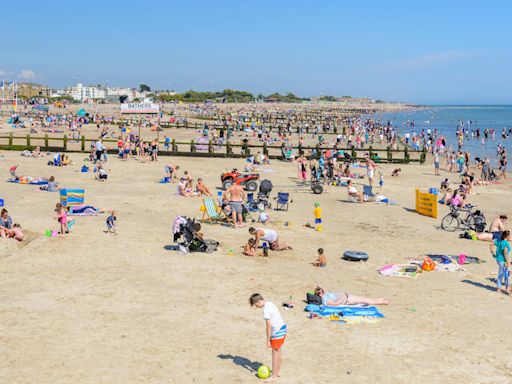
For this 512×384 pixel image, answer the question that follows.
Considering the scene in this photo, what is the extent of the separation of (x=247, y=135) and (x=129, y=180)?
32556 mm

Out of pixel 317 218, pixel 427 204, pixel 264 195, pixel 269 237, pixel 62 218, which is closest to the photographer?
pixel 269 237

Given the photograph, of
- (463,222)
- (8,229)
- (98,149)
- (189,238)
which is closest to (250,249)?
(189,238)

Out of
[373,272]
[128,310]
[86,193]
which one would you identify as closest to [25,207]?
[86,193]

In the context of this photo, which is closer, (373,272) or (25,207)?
(373,272)

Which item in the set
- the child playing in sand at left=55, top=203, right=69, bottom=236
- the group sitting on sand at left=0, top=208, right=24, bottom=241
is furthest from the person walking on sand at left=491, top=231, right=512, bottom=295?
the group sitting on sand at left=0, top=208, right=24, bottom=241

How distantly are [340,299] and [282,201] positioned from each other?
30.9 ft

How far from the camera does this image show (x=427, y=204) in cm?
2014

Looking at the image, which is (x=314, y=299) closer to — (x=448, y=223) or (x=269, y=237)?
(x=269, y=237)

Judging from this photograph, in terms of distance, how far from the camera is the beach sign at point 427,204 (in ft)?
64.9

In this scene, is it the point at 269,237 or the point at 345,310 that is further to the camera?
the point at 269,237

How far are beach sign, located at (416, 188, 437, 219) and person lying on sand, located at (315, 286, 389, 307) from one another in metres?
9.79

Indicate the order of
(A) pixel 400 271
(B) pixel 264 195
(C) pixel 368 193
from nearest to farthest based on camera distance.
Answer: (A) pixel 400 271
(B) pixel 264 195
(C) pixel 368 193

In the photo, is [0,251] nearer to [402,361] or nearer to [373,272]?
[373,272]

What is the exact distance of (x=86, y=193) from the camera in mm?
21531
